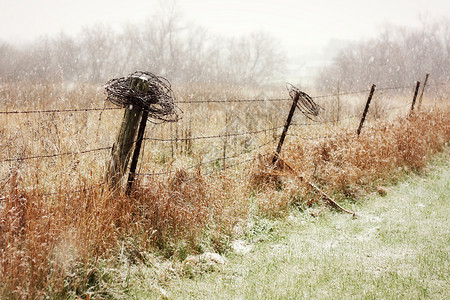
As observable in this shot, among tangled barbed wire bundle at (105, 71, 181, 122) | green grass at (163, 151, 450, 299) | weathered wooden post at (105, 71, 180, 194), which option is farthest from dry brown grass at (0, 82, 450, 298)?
tangled barbed wire bundle at (105, 71, 181, 122)

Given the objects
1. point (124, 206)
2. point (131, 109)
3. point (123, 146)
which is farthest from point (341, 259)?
point (131, 109)

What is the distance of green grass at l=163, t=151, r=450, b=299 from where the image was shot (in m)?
2.90

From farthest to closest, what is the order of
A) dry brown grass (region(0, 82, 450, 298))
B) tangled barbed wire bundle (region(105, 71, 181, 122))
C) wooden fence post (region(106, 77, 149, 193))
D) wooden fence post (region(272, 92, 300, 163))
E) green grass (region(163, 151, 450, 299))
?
wooden fence post (region(272, 92, 300, 163))
wooden fence post (region(106, 77, 149, 193))
tangled barbed wire bundle (region(105, 71, 181, 122))
green grass (region(163, 151, 450, 299))
dry brown grass (region(0, 82, 450, 298))

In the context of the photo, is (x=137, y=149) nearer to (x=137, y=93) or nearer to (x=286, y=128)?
(x=137, y=93)

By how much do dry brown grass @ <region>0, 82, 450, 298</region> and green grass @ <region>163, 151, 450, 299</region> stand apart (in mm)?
403

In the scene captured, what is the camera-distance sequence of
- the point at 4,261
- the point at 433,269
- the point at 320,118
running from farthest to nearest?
the point at 320,118, the point at 433,269, the point at 4,261

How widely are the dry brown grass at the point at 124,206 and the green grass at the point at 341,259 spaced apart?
1.32 ft

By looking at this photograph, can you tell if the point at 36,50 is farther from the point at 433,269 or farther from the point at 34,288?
the point at 433,269

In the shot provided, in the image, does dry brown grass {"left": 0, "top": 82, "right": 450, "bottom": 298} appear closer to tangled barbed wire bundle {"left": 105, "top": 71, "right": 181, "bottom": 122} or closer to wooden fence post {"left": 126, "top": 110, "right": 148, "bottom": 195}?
wooden fence post {"left": 126, "top": 110, "right": 148, "bottom": 195}

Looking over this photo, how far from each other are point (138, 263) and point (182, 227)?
0.64m

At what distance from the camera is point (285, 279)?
310 centimetres

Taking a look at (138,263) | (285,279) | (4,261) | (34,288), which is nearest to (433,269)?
(285,279)

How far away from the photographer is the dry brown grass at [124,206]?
256cm

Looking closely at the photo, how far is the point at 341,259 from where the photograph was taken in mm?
3469
